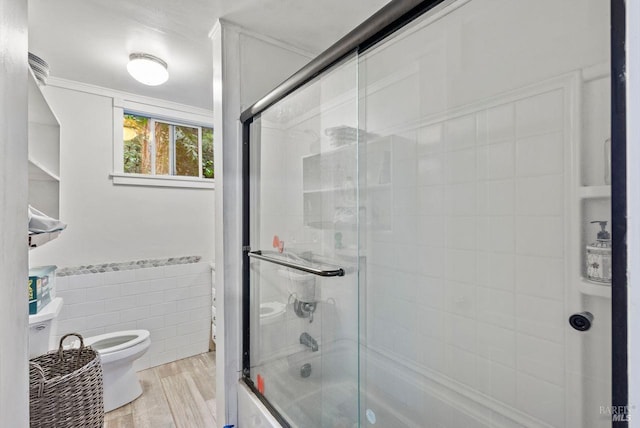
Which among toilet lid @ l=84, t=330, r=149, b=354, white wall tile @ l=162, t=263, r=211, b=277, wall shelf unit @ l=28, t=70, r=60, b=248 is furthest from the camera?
white wall tile @ l=162, t=263, r=211, b=277

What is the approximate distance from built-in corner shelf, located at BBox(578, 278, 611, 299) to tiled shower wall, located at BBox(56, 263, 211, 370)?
102 inches

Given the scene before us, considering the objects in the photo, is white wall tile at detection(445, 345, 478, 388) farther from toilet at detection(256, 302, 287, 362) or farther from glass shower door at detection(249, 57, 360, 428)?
toilet at detection(256, 302, 287, 362)

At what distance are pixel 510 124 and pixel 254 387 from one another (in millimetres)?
1615

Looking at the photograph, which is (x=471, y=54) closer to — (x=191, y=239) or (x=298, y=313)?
(x=298, y=313)

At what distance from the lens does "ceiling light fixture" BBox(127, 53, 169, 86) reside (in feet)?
6.09

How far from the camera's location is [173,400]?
2.05 meters

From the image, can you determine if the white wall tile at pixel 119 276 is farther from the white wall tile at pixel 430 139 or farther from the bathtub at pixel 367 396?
the white wall tile at pixel 430 139

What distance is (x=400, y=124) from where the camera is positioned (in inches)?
59.6

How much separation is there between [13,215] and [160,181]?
214cm

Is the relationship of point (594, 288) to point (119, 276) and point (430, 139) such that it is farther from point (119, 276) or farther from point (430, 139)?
point (119, 276)

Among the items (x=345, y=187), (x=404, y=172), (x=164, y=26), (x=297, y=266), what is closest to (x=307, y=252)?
(x=297, y=266)

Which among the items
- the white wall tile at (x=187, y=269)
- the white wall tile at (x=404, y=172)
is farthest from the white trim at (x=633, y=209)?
the white wall tile at (x=187, y=269)

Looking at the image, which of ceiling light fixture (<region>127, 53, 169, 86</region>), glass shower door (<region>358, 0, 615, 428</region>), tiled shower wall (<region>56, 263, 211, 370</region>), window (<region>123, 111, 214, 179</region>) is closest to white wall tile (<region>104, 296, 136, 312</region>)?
tiled shower wall (<region>56, 263, 211, 370</region>)

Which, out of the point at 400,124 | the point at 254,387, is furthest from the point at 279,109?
the point at 254,387
